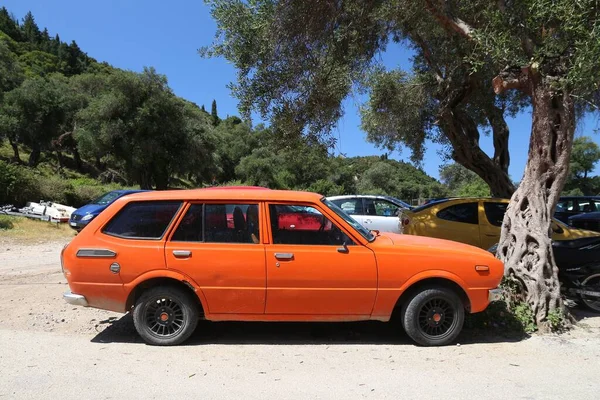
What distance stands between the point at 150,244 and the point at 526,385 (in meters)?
3.94

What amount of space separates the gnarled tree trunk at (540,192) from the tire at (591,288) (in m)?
0.92

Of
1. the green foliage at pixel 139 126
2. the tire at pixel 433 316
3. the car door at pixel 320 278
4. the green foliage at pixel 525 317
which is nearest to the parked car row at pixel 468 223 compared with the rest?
the green foliage at pixel 525 317

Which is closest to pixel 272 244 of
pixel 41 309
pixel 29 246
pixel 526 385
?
pixel 526 385

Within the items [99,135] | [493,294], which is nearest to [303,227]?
[493,294]

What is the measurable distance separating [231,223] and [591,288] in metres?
5.15

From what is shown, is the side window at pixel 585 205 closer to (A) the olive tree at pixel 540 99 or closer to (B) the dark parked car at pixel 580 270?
(B) the dark parked car at pixel 580 270

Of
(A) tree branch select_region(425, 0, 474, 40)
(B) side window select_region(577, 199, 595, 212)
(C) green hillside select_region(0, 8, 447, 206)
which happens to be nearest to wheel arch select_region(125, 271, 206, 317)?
(A) tree branch select_region(425, 0, 474, 40)

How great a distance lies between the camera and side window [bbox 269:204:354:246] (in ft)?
16.0

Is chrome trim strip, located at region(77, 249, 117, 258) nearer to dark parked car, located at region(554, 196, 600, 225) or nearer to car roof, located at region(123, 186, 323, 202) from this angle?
car roof, located at region(123, 186, 323, 202)

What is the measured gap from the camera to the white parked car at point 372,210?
1242cm

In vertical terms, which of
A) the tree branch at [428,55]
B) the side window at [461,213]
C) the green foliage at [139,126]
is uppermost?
the green foliage at [139,126]

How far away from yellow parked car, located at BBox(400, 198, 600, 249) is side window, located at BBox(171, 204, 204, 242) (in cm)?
580

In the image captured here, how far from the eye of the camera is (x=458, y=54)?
10.1m

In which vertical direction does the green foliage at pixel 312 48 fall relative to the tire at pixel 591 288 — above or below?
above
